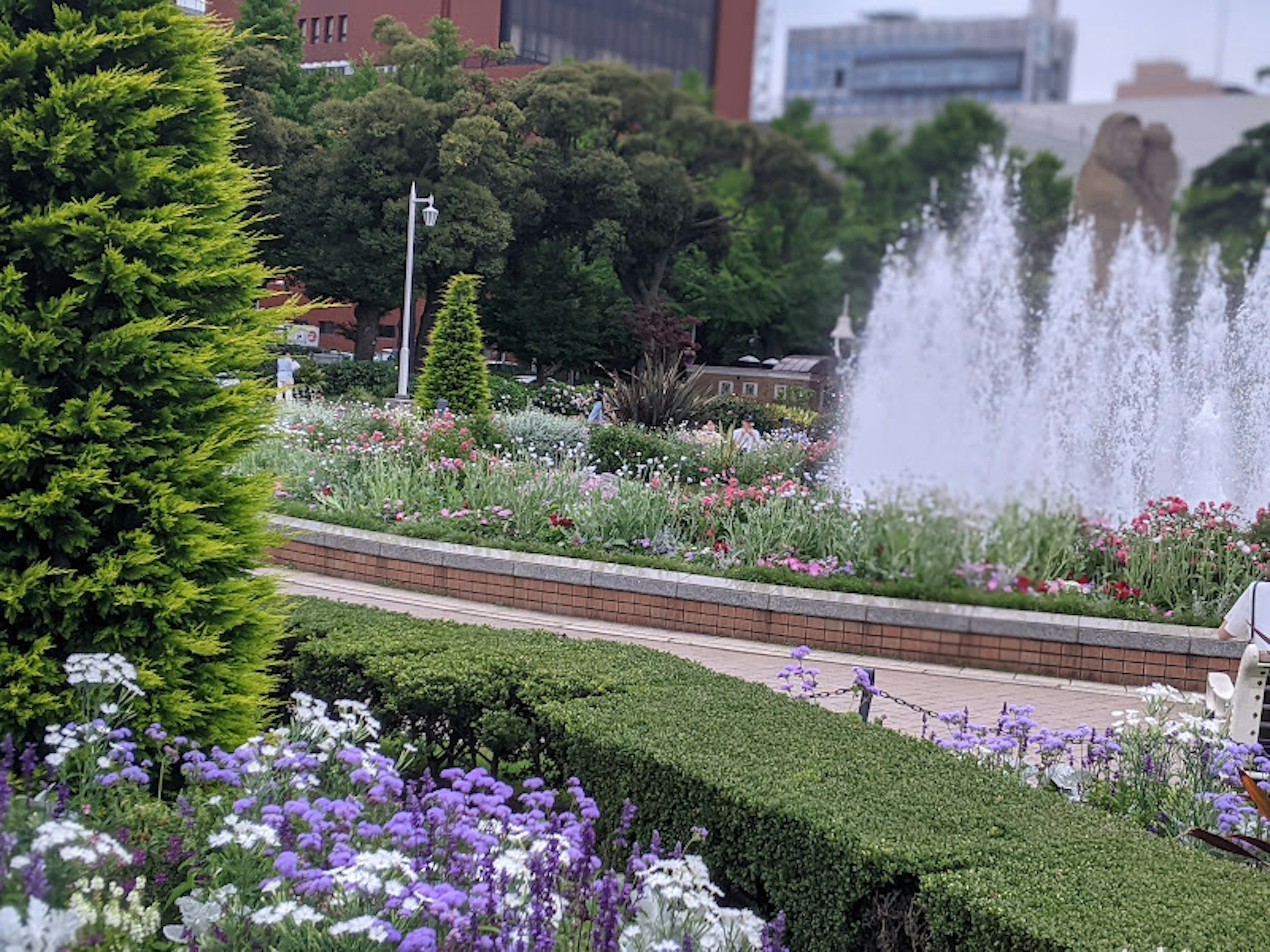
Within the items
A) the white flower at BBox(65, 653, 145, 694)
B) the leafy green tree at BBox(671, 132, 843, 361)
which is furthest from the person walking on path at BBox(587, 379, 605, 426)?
the white flower at BBox(65, 653, 145, 694)

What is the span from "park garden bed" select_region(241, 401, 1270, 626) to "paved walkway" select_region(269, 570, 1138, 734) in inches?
17.4

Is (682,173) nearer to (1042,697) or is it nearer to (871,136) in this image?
(1042,697)

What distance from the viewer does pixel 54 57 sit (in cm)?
402

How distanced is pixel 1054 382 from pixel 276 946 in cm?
180

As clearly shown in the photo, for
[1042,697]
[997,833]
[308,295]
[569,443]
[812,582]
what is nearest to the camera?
[997,833]

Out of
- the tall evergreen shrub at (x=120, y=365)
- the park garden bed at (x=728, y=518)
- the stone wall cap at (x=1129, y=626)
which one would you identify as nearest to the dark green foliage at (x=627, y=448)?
the park garden bed at (x=728, y=518)

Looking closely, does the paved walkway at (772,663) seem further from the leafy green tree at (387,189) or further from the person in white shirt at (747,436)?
the leafy green tree at (387,189)

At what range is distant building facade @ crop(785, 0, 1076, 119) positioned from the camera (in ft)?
5.35

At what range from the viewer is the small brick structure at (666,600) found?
6730 millimetres

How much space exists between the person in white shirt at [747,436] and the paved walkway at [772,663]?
1776 millimetres

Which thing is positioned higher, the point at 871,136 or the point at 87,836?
the point at 871,136

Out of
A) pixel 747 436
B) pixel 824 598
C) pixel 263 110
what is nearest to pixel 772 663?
pixel 824 598

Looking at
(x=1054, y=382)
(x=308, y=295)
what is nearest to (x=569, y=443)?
(x=308, y=295)

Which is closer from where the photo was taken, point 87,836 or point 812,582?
point 87,836
